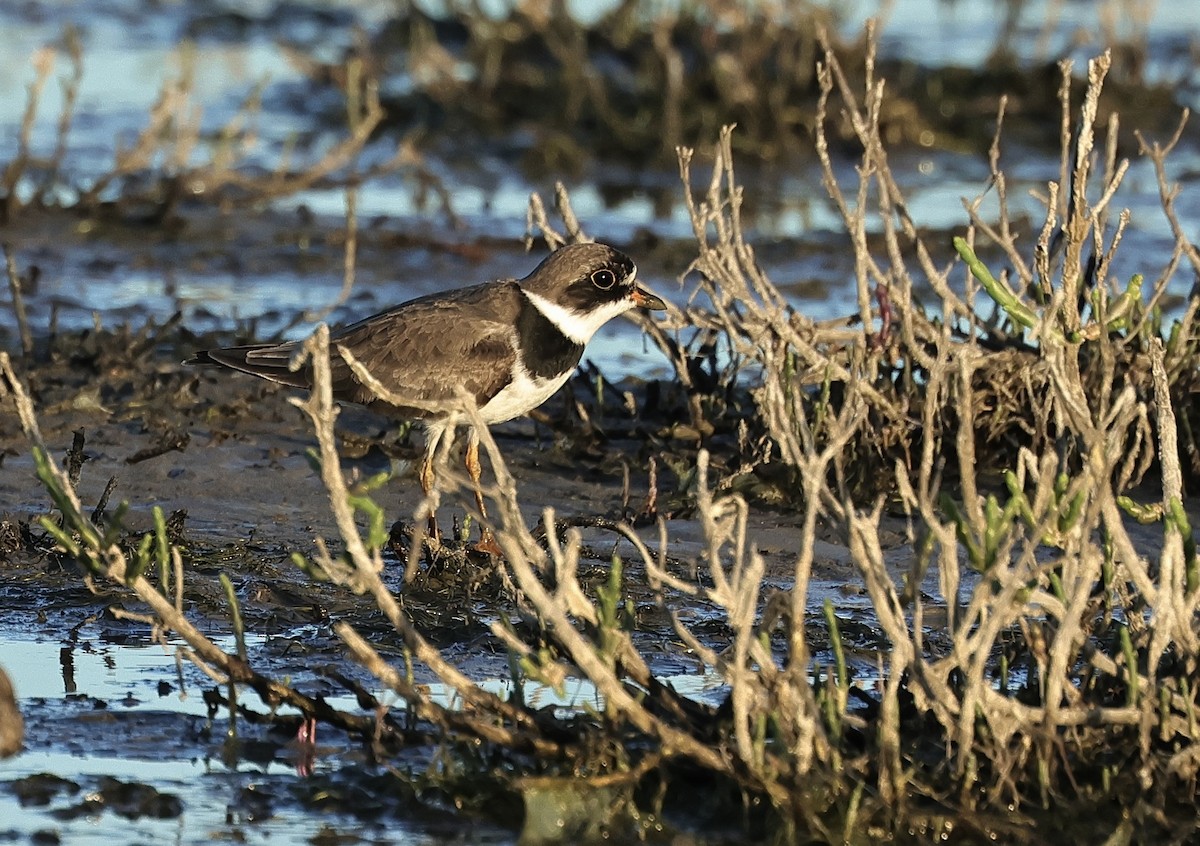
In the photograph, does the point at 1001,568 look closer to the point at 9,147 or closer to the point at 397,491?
the point at 397,491

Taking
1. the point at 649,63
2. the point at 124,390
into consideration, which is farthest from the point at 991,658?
the point at 649,63

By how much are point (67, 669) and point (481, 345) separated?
1.80 m

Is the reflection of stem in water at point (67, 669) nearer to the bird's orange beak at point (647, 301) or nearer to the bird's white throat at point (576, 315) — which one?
the bird's white throat at point (576, 315)

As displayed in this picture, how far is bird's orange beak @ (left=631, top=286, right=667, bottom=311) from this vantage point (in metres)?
6.81

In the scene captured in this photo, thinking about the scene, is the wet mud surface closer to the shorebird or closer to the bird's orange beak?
the shorebird

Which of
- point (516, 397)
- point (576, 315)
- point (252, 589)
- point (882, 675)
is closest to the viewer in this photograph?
point (882, 675)

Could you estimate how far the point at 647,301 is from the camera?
22.4ft

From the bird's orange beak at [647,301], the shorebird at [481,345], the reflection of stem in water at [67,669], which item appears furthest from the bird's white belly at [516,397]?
the reflection of stem in water at [67,669]

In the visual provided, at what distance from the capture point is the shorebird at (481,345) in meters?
6.36

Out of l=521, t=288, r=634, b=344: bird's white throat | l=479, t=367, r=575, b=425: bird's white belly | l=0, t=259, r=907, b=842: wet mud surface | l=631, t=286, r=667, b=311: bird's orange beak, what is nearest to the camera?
l=0, t=259, r=907, b=842: wet mud surface

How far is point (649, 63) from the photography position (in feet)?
42.1

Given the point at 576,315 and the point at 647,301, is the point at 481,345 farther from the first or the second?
the point at 647,301

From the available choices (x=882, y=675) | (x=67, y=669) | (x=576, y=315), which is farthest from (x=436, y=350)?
(x=882, y=675)

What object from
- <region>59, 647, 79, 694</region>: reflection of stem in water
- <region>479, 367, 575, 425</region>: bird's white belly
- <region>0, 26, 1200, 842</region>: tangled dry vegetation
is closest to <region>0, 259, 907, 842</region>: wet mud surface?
<region>59, 647, 79, 694</region>: reflection of stem in water
